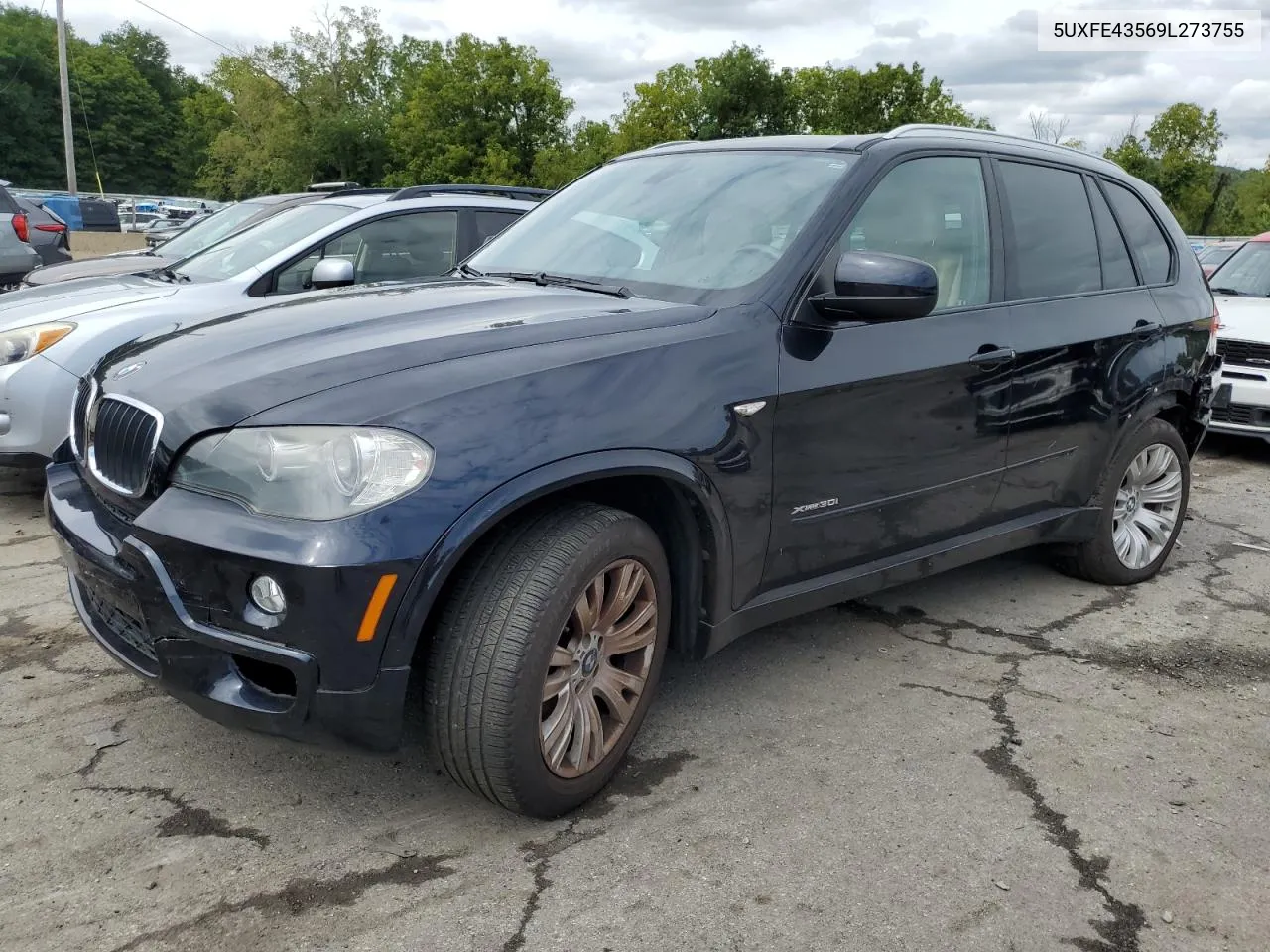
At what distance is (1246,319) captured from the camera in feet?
25.4

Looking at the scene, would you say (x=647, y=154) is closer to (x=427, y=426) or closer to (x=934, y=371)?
(x=934, y=371)

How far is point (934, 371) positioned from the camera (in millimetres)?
3381

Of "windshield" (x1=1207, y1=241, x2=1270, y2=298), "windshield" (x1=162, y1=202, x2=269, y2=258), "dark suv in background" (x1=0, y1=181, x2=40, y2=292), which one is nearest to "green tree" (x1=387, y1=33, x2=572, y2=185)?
"dark suv in background" (x1=0, y1=181, x2=40, y2=292)

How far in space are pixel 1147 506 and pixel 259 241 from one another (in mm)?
4967

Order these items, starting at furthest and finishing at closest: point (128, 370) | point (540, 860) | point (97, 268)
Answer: point (97, 268)
point (128, 370)
point (540, 860)

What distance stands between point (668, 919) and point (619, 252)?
81.7 inches

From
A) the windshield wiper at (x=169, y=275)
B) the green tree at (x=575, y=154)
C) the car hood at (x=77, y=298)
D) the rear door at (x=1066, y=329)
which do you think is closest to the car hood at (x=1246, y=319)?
the rear door at (x=1066, y=329)

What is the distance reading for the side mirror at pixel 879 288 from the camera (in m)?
2.96

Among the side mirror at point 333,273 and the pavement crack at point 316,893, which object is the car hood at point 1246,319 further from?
the pavement crack at point 316,893

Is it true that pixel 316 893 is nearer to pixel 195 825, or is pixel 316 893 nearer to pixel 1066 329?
pixel 195 825

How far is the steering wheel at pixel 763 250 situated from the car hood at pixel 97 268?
5.28 metres

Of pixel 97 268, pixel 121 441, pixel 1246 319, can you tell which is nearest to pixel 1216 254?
pixel 1246 319

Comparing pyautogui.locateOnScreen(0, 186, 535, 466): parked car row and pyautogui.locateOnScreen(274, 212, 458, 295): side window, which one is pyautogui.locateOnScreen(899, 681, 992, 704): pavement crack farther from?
pyautogui.locateOnScreen(274, 212, 458, 295): side window

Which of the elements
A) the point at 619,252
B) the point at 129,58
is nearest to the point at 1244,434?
the point at 619,252
